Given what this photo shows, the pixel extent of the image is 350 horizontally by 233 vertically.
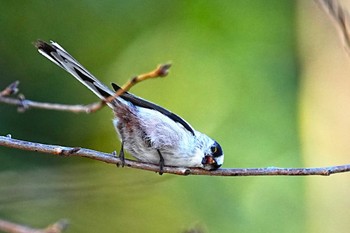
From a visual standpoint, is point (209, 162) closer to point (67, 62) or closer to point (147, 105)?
point (147, 105)

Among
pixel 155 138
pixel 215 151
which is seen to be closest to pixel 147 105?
pixel 155 138

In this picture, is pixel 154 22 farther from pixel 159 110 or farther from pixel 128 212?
pixel 159 110

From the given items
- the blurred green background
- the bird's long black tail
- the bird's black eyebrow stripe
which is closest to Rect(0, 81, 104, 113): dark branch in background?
the bird's long black tail

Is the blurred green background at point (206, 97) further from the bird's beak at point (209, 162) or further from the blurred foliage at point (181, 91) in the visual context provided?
the bird's beak at point (209, 162)

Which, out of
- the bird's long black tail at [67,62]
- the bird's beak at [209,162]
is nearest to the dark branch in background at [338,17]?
the bird's long black tail at [67,62]

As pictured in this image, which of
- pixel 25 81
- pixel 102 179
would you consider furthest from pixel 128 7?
pixel 102 179

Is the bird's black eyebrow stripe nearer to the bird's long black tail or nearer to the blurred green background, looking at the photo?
the bird's long black tail
